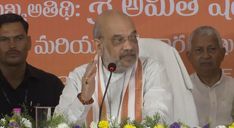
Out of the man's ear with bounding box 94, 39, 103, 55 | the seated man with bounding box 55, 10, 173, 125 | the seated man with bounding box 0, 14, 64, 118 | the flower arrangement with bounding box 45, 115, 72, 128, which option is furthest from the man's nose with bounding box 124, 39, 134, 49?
the seated man with bounding box 0, 14, 64, 118

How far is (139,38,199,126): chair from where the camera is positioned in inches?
133

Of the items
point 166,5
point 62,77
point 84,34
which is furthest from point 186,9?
point 62,77

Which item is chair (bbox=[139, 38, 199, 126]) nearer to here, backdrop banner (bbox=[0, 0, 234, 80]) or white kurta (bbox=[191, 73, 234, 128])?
white kurta (bbox=[191, 73, 234, 128])

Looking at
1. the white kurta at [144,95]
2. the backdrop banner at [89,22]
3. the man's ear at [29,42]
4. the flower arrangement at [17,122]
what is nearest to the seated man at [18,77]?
the man's ear at [29,42]

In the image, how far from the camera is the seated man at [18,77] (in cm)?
408

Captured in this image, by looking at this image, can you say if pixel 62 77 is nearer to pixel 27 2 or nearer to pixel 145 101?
pixel 27 2

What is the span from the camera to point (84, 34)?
179 inches

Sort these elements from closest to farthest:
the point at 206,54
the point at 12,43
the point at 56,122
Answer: the point at 56,122
the point at 12,43
the point at 206,54

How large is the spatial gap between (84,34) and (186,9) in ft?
2.60

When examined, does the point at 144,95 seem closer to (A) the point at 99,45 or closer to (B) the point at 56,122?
(A) the point at 99,45

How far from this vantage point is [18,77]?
4.23 m

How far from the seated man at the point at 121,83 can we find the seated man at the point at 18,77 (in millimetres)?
780

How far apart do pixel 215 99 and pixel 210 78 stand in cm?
17

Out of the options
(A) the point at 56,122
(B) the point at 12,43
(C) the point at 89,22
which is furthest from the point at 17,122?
(C) the point at 89,22
